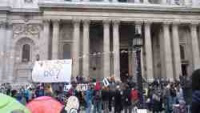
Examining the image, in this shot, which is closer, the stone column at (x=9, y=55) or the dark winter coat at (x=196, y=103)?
the dark winter coat at (x=196, y=103)

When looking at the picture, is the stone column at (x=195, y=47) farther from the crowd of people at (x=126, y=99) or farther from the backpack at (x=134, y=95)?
the backpack at (x=134, y=95)

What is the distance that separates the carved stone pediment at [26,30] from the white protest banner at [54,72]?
18188 mm

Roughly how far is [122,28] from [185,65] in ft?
31.6

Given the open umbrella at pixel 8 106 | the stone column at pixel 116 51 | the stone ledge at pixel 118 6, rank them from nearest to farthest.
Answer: the open umbrella at pixel 8 106 < the stone column at pixel 116 51 < the stone ledge at pixel 118 6

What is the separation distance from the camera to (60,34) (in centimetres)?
3859

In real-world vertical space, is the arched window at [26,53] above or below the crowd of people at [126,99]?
above

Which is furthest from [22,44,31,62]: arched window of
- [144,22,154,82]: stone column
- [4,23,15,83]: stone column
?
[144,22,154,82]: stone column

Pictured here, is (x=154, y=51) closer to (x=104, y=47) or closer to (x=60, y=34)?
(x=104, y=47)

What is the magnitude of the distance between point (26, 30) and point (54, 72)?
19.6 m

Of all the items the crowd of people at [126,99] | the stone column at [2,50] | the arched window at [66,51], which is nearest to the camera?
the crowd of people at [126,99]

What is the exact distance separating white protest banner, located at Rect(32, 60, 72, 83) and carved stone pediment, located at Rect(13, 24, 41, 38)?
59.7 ft

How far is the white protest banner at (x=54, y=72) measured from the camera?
22797 mm

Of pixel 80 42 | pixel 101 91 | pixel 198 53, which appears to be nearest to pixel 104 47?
pixel 80 42

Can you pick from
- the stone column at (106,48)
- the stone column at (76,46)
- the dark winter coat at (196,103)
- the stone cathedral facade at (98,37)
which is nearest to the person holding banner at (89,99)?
the stone column at (76,46)
